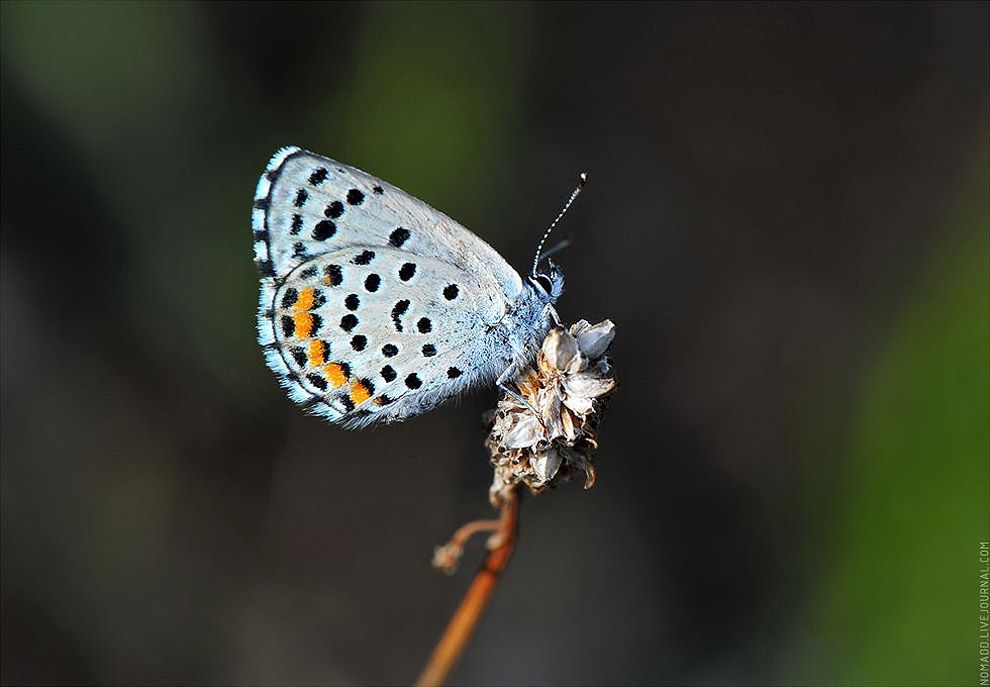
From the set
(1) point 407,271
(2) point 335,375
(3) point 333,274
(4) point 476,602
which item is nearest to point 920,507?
(4) point 476,602

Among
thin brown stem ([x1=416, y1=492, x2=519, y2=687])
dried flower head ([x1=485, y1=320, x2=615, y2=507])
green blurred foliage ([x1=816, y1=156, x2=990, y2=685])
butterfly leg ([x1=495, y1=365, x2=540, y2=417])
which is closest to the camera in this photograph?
thin brown stem ([x1=416, y1=492, x2=519, y2=687])

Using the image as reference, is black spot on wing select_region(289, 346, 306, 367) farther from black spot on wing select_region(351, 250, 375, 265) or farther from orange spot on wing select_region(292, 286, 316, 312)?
black spot on wing select_region(351, 250, 375, 265)

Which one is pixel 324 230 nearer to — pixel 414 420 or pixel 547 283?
pixel 547 283

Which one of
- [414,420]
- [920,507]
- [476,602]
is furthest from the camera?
[414,420]

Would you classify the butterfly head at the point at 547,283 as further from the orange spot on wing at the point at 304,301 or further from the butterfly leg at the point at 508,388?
the orange spot on wing at the point at 304,301

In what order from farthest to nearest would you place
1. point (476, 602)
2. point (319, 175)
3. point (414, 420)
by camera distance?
point (414, 420)
point (319, 175)
point (476, 602)

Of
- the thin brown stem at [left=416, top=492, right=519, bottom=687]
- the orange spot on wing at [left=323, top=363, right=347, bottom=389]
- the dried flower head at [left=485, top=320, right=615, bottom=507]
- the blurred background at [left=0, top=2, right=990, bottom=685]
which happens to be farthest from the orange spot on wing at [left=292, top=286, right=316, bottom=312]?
the blurred background at [left=0, top=2, right=990, bottom=685]

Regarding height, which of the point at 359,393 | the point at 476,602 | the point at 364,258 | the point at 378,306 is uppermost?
the point at 364,258
